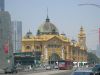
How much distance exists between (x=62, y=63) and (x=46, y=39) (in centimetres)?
7980

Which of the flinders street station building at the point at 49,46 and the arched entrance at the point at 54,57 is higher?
the flinders street station building at the point at 49,46

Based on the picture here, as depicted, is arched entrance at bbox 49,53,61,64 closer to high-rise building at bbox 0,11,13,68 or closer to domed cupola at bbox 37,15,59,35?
domed cupola at bbox 37,15,59,35

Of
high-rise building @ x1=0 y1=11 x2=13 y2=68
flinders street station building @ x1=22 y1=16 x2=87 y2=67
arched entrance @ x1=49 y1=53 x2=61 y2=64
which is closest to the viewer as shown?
high-rise building @ x1=0 y1=11 x2=13 y2=68

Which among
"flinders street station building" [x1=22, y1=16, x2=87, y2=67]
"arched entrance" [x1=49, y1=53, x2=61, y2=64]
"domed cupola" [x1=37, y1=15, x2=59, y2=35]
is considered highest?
"domed cupola" [x1=37, y1=15, x2=59, y2=35]

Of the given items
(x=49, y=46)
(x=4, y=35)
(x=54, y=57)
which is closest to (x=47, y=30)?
(x=49, y=46)

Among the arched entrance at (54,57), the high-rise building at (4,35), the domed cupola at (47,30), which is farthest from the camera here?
the domed cupola at (47,30)

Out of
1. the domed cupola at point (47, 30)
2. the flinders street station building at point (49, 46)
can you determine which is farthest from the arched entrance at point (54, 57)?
the domed cupola at point (47, 30)

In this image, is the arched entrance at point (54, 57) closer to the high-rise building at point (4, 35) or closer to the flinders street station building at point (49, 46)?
the flinders street station building at point (49, 46)

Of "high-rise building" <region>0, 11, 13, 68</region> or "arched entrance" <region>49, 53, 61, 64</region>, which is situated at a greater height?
"high-rise building" <region>0, 11, 13, 68</region>

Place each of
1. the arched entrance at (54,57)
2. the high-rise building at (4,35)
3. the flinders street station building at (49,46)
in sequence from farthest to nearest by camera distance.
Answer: the flinders street station building at (49,46) → the arched entrance at (54,57) → the high-rise building at (4,35)

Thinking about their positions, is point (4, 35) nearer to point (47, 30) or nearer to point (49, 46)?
point (49, 46)

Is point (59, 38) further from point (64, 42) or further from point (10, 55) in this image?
point (10, 55)

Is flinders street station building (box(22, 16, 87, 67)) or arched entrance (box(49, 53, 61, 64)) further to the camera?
flinders street station building (box(22, 16, 87, 67))

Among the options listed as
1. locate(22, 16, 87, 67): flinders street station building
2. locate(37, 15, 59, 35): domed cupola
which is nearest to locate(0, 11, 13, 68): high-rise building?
locate(22, 16, 87, 67): flinders street station building
